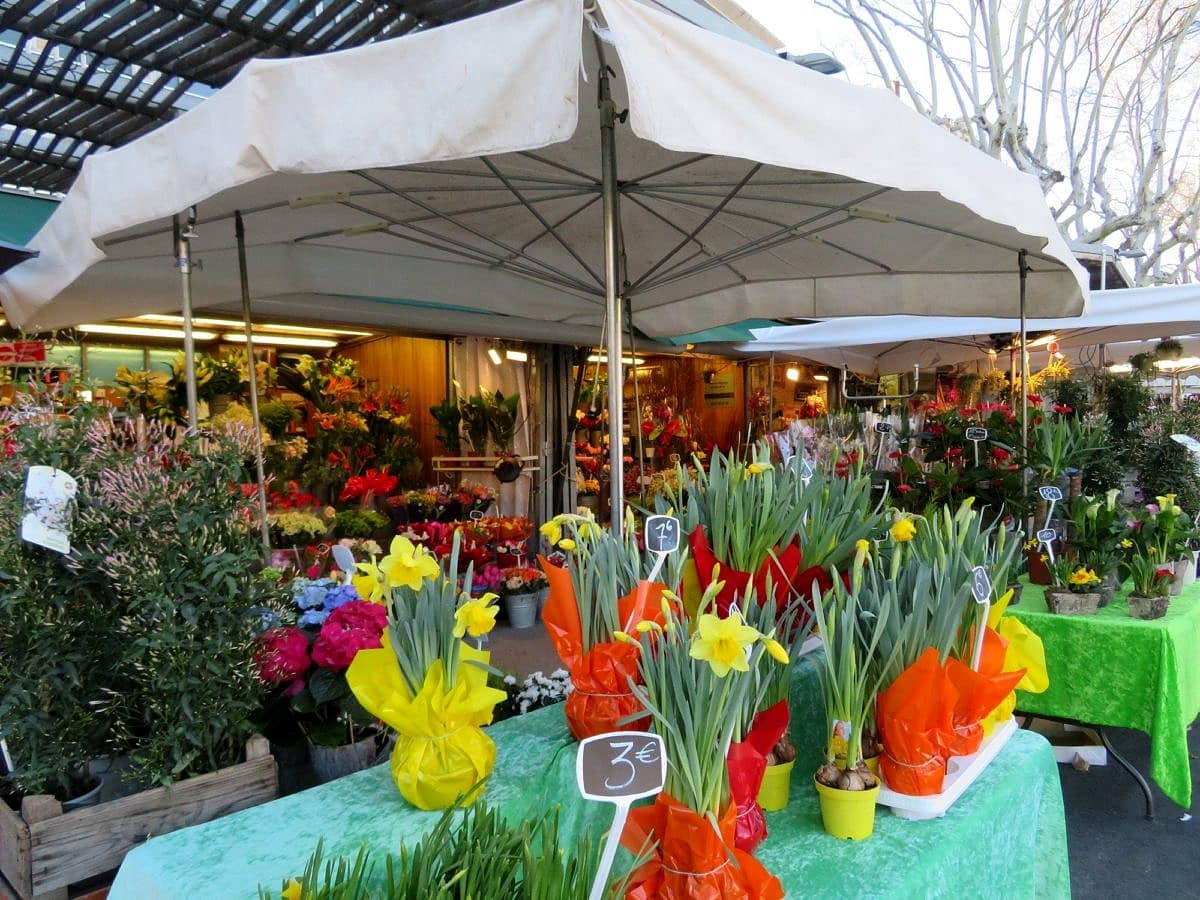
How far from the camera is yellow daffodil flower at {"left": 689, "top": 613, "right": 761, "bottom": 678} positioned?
103 centimetres

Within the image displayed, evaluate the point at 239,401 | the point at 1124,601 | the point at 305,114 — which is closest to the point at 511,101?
the point at 305,114

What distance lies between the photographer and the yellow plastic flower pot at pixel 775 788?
1.36 metres

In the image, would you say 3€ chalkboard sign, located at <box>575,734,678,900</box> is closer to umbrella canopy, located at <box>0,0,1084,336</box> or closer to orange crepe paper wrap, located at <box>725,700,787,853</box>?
orange crepe paper wrap, located at <box>725,700,787,853</box>

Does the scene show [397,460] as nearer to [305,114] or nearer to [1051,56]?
[305,114]

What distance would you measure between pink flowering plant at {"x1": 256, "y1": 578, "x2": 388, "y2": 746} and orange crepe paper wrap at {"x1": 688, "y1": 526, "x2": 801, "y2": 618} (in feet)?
2.24

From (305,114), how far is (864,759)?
152cm

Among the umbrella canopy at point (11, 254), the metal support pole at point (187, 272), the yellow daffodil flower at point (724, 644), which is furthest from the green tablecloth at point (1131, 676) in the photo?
the umbrella canopy at point (11, 254)

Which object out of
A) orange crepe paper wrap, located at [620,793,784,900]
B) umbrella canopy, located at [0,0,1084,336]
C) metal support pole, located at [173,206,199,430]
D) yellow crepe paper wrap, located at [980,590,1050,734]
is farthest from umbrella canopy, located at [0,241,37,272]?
yellow crepe paper wrap, located at [980,590,1050,734]

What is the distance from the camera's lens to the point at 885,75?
13680 mm

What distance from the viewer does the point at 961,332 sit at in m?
5.95

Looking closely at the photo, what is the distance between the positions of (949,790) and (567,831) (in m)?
0.69

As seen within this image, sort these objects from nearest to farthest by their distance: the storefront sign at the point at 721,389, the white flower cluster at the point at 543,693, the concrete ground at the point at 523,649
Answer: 1. the white flower cluster at the point at 543,693
2. the concrete ground at the point at 523,649
3. the storefront sign at the point at 721,389

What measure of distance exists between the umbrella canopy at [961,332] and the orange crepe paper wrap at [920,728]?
347cm

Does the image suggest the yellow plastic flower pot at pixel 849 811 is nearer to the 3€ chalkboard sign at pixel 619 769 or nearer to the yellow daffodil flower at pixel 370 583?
the 3€ chalkboard sign at pixel 619 769
